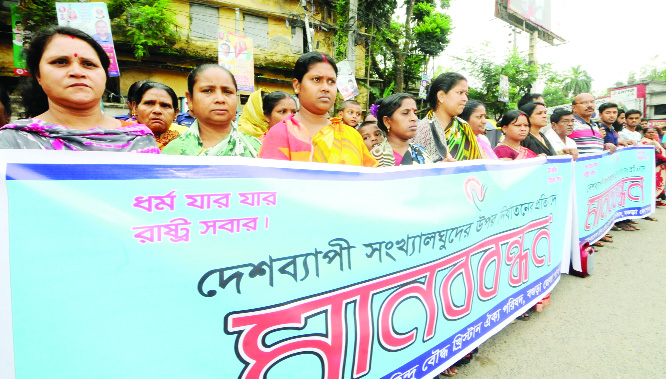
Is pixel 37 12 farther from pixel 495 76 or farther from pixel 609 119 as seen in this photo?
pixel 495 76

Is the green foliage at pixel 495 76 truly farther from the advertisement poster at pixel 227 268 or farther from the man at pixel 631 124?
the advertisement poster at pixel 227 268

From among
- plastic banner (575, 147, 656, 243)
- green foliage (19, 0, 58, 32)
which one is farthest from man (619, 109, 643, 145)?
green foliage (19, 0, 58, 32)

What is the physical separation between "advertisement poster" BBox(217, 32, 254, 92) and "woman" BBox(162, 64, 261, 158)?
18.8 feet

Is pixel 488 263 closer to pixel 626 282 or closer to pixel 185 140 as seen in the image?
pixel 185 140

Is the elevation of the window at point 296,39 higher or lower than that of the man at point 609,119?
higher

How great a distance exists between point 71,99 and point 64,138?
6.4 inches

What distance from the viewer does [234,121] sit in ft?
6.59

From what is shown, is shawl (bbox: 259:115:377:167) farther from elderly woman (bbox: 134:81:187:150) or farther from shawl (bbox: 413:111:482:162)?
elderly woman (bbox: 134:81:187:150)

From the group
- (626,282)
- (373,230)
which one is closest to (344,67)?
(626,282)

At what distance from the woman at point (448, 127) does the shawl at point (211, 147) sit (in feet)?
4.50

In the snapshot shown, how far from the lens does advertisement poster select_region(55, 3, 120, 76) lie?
5707 millimetres

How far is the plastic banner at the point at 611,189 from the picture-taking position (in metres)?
3.57

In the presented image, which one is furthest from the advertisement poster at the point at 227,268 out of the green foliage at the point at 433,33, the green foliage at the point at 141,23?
the green foliage at the point at 433,33

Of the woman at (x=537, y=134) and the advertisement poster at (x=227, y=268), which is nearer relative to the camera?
the advertisement poster at (x=227, y=268)
